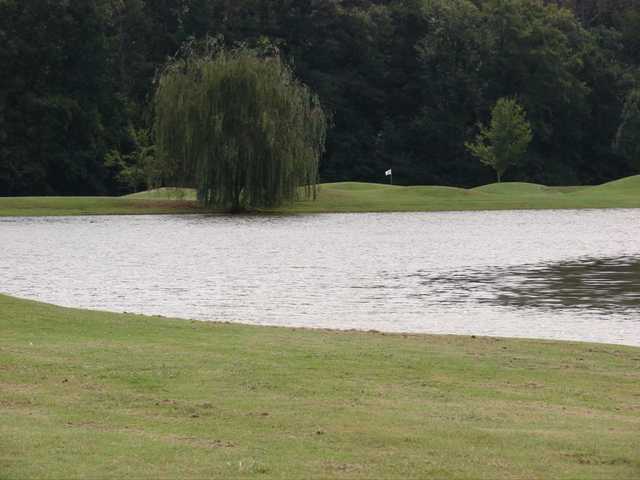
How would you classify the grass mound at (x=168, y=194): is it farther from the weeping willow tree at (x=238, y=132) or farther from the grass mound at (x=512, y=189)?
the grass mound at (x=512, y=189)

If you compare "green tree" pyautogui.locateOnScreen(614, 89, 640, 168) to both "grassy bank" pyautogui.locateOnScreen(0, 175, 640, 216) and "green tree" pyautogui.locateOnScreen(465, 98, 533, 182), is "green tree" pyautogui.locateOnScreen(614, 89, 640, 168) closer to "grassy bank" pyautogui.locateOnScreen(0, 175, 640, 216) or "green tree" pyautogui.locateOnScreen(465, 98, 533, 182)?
"green tree" pyautogui.locateOnScreen(465, 98, 533, 182)

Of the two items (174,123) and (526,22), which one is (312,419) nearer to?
(174,123)

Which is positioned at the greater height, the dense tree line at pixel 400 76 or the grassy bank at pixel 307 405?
the dense tree line at pixel 400 76

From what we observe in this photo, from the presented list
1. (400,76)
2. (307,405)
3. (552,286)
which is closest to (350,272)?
(552,286)

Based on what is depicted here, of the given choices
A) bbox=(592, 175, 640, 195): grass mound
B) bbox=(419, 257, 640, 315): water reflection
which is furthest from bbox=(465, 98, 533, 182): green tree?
bbox=(419, 257, 640, 315): water reflection

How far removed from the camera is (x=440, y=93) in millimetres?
96938

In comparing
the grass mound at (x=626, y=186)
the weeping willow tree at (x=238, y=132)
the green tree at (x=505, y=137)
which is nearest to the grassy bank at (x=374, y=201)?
the grass mound at (x=626, y=186)

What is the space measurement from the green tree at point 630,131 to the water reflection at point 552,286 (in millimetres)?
61382

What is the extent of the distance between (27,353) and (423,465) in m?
6.42

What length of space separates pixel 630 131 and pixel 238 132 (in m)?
44.5

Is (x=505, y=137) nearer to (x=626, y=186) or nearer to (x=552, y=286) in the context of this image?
(x=626, y=186)

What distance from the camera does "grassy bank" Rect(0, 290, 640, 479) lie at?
9.00 m

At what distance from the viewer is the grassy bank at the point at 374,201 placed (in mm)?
61500

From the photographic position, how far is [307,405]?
11281 millimetres
